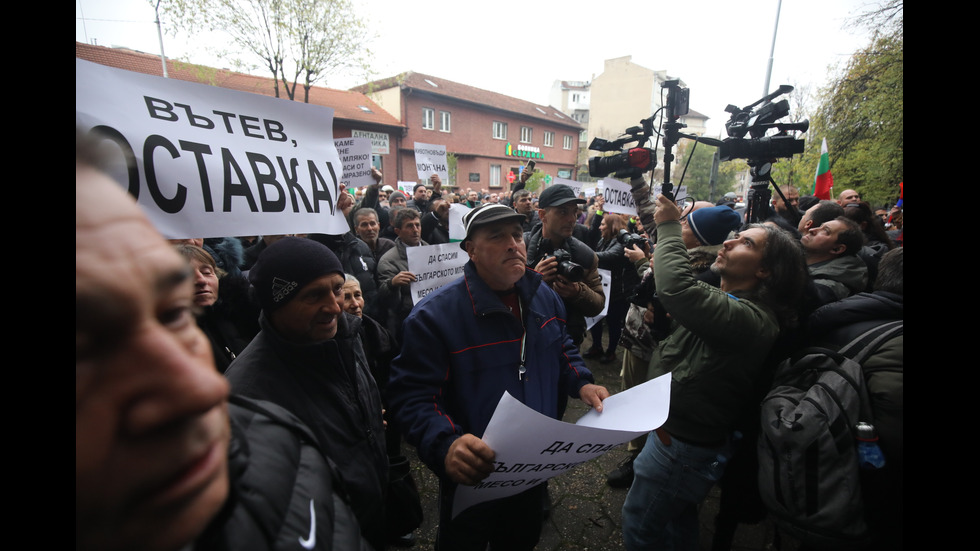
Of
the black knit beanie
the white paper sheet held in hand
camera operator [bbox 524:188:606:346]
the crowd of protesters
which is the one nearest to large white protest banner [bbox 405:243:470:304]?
camera operator [bbox 524:188:606:346]

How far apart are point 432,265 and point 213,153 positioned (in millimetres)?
1990

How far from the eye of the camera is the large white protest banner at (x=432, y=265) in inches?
132

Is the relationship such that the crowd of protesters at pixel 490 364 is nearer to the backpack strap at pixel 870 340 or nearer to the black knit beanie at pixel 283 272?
the black knit beanie at pixel 283 272

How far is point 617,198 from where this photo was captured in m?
5.23

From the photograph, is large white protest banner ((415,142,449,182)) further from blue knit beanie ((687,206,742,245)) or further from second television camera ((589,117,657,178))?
blue knit beanie ((687,206,742,245))

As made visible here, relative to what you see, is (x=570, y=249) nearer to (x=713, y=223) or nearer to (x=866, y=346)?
(x=713, y=223)

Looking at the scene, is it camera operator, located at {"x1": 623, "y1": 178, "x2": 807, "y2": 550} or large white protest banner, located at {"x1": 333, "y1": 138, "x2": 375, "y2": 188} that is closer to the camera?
camera operator, located at {"x1": 623, "y1": 178, "x2": 807, "y2": 550}

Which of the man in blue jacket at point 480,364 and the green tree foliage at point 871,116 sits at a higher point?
the green tree foliage at point 871,116

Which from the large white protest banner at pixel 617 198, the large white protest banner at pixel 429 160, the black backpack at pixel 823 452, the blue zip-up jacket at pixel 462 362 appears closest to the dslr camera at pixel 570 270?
the blue zip-up jacket at pixel 462 362

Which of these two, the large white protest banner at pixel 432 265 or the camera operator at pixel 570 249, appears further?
the large white protest banner at pixel 432 265

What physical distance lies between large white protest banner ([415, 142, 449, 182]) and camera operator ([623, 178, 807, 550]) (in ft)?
20.1

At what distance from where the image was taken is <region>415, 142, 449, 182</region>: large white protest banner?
7.43 meters
